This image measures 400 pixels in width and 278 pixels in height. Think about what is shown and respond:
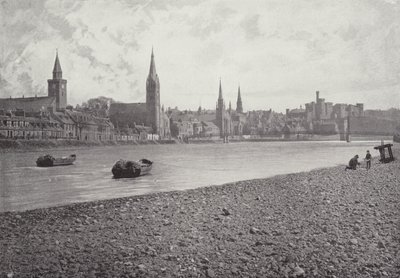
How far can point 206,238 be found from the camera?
6945 mm

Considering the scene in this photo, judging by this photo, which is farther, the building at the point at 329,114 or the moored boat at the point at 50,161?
the moored boat at the point at 50,161

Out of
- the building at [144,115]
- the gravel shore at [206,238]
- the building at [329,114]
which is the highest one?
the building at [144,115]

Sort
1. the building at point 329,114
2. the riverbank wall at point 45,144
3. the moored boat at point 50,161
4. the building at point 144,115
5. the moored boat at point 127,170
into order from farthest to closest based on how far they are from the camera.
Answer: the building at point 144,115
the riverbank wall at point 45,144
the moored boat at point 50,161
the building at point 329,114
the moored boat at point 127,170

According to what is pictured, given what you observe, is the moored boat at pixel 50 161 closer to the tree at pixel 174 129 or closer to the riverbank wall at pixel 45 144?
the riverbank wall at pixel 45 144

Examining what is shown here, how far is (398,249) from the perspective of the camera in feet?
23.8

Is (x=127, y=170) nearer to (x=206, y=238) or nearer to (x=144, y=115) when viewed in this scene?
(x=206, y=238)

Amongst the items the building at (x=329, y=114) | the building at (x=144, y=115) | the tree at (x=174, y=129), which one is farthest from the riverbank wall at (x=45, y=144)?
the tree at (x=174, y=129)

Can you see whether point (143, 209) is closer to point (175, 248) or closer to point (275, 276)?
point (175, 248)

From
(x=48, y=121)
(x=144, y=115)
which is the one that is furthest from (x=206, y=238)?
(x=144, y=115)

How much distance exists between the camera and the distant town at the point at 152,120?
73.8 ft

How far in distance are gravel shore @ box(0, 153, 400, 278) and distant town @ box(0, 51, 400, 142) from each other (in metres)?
7.40

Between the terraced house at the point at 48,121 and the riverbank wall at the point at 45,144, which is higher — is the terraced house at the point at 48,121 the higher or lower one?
the higher one

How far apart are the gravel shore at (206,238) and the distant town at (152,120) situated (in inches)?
291

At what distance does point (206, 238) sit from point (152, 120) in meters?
85.1
